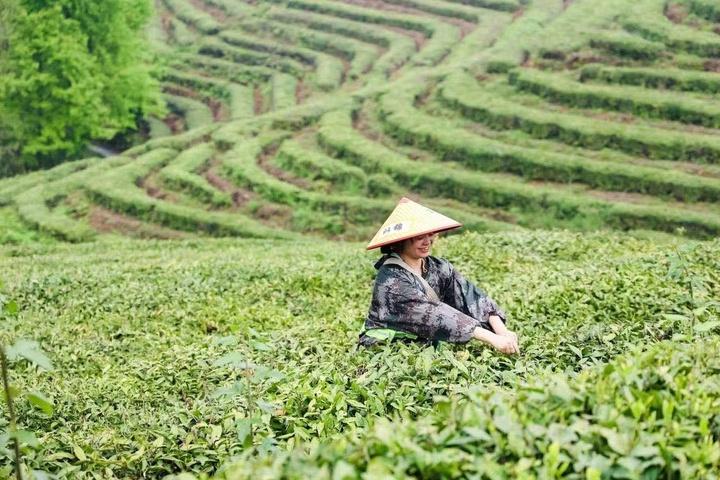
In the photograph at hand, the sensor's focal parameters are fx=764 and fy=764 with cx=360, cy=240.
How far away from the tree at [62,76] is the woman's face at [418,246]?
2890cm

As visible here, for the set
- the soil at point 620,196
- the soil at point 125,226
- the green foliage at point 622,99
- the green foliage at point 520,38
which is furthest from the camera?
the green foliage at point 520,38

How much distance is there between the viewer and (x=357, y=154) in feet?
94.8

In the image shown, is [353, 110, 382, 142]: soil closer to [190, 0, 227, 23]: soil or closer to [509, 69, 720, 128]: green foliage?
[509, 69, 720, 128]: green foliage

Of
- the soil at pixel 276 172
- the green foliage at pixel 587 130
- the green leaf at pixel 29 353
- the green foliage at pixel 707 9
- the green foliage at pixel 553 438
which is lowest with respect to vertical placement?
the soil at pixel 276 172

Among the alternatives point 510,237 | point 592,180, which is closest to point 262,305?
point 510,237

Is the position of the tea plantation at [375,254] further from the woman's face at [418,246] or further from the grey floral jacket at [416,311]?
the woman's face at [418,246]

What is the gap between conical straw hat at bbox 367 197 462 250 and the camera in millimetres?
5406

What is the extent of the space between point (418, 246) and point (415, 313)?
0.49m

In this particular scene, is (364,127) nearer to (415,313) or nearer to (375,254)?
(375,254)

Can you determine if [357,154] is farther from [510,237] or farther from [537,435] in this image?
[537,435]

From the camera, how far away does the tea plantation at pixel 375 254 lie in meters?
3.19

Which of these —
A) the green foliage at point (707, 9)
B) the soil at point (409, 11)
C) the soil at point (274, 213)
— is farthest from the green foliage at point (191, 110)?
the green foliage at point (707, 9)

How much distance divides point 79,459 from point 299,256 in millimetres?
10617

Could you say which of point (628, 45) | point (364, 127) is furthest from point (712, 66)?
point (364, 127)
